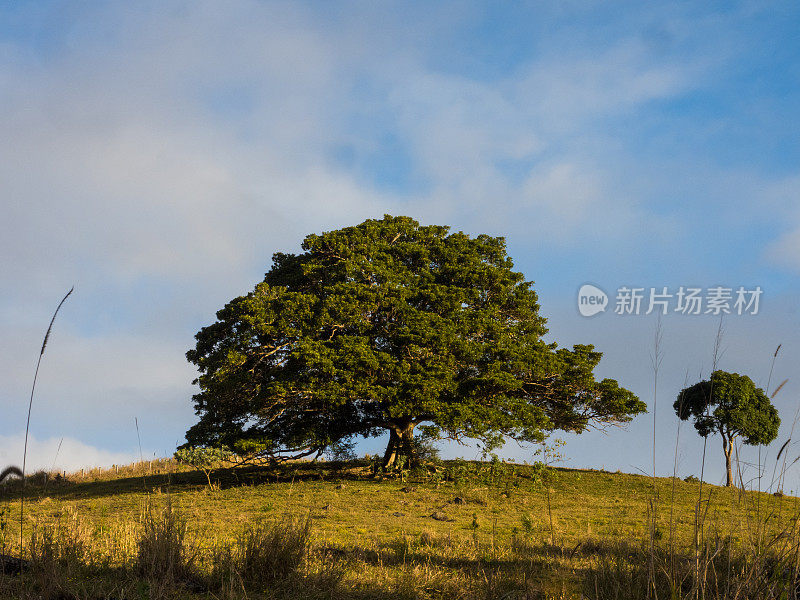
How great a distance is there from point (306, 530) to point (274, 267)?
63.1ft

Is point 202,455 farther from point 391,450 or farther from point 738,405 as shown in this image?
point 738,405

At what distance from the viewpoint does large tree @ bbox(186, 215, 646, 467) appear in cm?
1964

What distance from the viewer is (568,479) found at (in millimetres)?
23422

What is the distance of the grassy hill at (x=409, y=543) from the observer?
207 inches

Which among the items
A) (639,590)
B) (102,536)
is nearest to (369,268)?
(102,536)

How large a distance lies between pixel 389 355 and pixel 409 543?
10559 mm

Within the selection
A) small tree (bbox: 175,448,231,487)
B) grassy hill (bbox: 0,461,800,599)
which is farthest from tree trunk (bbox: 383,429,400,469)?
small tree (bbox: 175,448,231,487)

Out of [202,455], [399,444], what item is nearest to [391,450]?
[399,444]

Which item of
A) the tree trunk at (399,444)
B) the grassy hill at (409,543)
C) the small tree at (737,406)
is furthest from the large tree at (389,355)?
the small tree at (737,406)

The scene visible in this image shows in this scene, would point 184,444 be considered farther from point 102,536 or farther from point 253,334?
point 102,536

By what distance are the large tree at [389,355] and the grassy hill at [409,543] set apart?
6.50 ft

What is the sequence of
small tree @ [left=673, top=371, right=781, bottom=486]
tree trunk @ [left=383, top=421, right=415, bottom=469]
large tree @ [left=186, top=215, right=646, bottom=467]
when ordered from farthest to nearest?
small tree @ [left=673, top=371, right=781, bottom=486] < tree trunk @ [left=383, top=421, right=415, bottom=469] < large tree @ [left=186, top=215, right=646, bottom=467]

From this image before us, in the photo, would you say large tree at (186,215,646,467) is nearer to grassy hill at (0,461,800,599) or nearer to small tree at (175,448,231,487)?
small tree at (175,448,231,487)

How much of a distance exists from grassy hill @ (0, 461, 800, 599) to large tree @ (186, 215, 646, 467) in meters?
1.98
